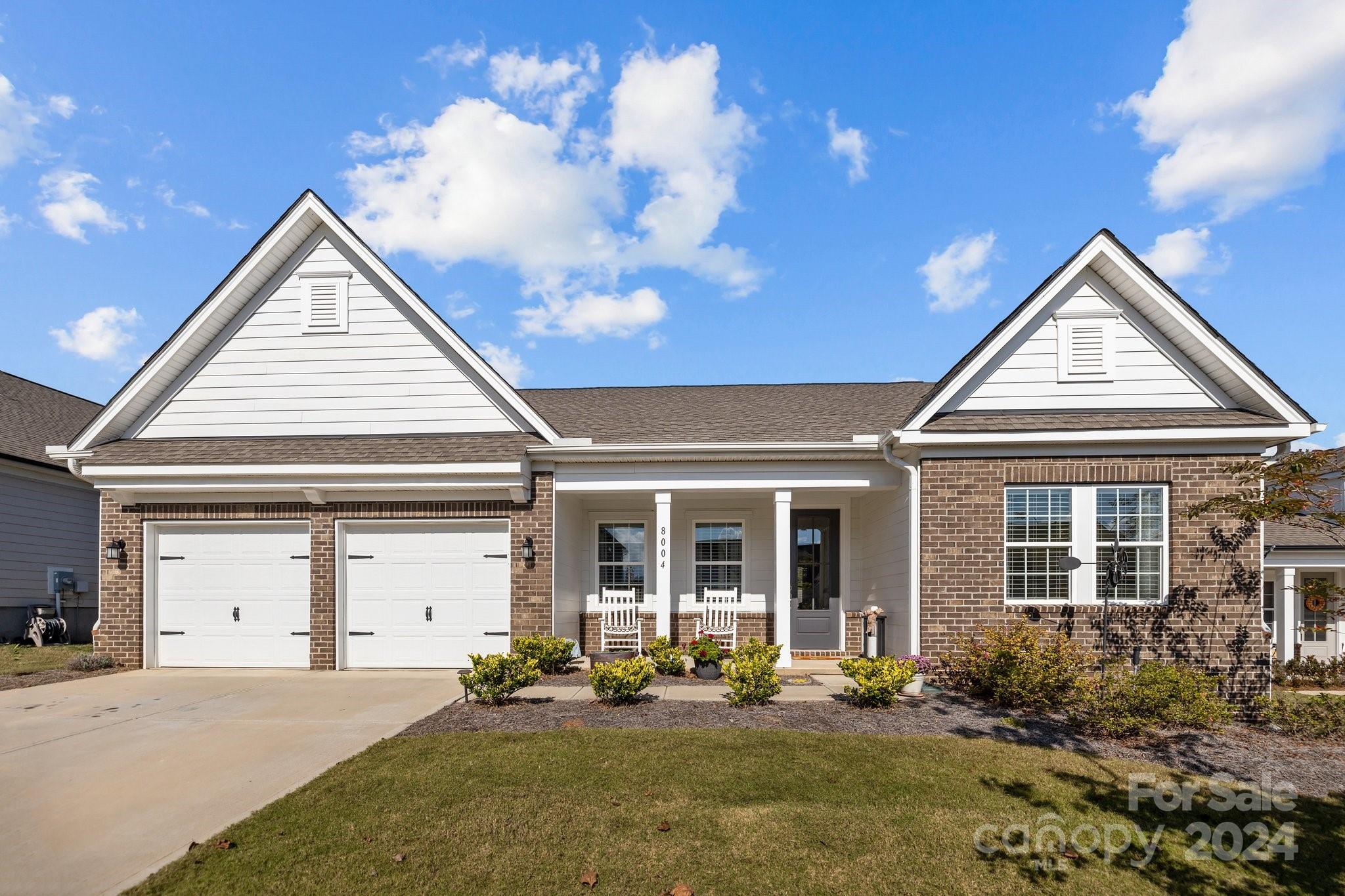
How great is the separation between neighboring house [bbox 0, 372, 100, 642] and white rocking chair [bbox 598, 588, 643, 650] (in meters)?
10.9

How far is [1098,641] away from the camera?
10.3 meters

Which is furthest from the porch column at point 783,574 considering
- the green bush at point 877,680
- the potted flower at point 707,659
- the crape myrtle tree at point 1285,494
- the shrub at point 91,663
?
the shrub at point 91,663

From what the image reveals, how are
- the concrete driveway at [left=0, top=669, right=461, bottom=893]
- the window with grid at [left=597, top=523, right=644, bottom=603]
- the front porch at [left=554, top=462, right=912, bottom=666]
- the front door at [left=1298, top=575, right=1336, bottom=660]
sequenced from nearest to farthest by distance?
1. the concrete driveway at [left=0, top=669, right=461, bottom=893]
2. the front porch at [left=554, top=462, right=912, bottom=666]
3. the window with grid at [left=597, top=523, right=644, bottom=603]
4. the front door at [left=1298, top=575, right=1336, bottom=660]

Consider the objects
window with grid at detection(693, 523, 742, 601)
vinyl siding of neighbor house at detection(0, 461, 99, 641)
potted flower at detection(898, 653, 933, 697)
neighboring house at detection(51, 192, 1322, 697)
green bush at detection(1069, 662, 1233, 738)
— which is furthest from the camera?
vinyl siding of neighbor house at detection(0, 461, 99, 641)

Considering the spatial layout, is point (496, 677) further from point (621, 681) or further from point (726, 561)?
point (726, 561)

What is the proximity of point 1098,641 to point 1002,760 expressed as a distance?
436 cm

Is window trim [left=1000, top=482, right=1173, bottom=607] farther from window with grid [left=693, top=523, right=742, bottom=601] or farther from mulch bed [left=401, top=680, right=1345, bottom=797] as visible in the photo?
window with grid [left=693, top=523, right=742, bottom=601]

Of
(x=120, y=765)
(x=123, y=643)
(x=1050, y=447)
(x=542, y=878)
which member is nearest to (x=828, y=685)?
(x=1050, y=447)

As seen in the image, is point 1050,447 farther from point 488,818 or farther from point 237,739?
point 237,739

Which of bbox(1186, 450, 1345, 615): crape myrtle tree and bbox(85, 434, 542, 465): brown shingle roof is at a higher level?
bbox(85, 434, 542, 465): brown shingle roof

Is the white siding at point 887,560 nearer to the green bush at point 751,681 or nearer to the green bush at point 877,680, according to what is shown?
the green bush at point 877,680

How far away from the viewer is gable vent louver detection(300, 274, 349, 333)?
41.2ft

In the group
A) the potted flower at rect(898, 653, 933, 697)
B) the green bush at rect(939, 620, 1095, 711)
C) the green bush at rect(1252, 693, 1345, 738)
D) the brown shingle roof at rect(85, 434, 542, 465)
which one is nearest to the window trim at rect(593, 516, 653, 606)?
the brown shingle roof at rect(85, 434, 542, 465)

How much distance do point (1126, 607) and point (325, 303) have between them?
1271 centimetres
